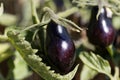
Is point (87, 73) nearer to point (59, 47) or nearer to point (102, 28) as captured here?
point (102, 28)

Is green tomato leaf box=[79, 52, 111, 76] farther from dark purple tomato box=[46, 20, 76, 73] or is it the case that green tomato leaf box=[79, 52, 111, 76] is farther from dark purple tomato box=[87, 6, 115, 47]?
dark purple tomato box=[46, 20, 76, 73]

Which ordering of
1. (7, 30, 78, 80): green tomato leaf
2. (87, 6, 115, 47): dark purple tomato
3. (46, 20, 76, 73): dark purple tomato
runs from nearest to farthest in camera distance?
(7, 30, 78, 80): green tomato leaf
(46, 20, 76, 73): dark purple tomato
(87, 6, 115, 47): dark purple tomato

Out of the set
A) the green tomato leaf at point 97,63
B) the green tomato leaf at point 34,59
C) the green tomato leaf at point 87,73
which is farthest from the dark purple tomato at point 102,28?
the green tomato leaf at point 34,59

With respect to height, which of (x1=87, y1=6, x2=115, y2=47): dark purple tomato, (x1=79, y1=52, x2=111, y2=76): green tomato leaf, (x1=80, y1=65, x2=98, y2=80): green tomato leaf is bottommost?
(x1=80, y1=65, x2=98, y2=80): green tomato leaf

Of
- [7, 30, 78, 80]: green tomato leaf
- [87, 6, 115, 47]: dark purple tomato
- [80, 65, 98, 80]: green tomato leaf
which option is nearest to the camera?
[7, 30, 78, 80]: green tomato leaf

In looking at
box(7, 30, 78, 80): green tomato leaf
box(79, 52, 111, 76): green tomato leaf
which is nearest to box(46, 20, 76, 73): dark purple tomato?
box(7, 30, 78, 80): green tomato leaf

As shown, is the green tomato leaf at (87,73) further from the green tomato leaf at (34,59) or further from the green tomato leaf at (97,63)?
the green tomato leaf at (34,59)

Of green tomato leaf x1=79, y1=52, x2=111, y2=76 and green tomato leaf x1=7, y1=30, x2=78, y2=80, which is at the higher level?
green tomato leaf x1=7, y1=30, x2=78, y2=80

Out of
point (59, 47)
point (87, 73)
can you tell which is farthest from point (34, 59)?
point (87, 73)
